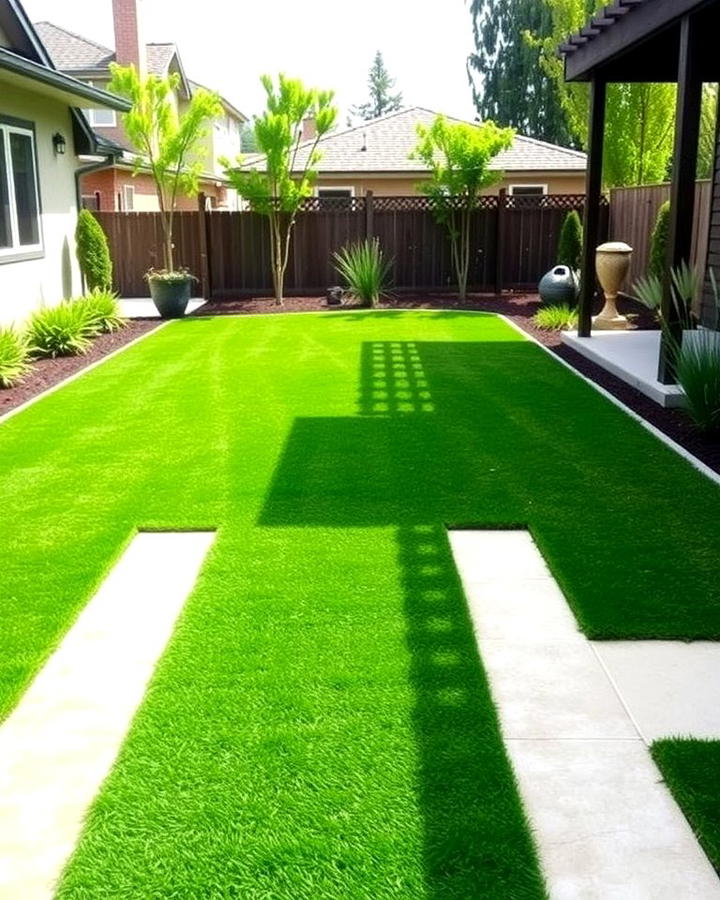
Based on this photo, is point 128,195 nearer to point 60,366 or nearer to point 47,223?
point 47,223

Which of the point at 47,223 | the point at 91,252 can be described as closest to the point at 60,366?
the point at 47,223

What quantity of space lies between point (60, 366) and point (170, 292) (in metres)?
4.19

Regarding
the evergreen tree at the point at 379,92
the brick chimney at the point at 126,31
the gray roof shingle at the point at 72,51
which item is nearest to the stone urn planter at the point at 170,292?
the gray roof shingle at the point at 72,51

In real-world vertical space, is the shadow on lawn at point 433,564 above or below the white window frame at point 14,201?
below

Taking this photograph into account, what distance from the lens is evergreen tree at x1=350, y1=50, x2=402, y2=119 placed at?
80.6m

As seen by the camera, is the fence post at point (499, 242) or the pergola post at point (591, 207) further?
the fence post at point (499, 242)

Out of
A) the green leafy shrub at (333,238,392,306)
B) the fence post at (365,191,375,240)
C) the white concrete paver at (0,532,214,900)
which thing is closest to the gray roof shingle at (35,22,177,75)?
the fence post at (365,191,375,240)

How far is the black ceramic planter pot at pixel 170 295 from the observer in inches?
543

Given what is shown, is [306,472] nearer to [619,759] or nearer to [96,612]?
[96,612]

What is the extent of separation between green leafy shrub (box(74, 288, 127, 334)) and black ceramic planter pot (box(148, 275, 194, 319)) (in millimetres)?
1065

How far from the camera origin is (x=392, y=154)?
24.4 metres

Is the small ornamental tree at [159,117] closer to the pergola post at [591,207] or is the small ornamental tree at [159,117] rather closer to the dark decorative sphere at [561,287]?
the dark decorative sphere at [561,287]

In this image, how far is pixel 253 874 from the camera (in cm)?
226

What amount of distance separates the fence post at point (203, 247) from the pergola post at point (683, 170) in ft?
32.5
